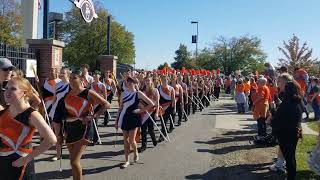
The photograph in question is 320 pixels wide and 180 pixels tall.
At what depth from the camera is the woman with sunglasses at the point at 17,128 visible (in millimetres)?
3986

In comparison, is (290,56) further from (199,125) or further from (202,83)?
(199,125)

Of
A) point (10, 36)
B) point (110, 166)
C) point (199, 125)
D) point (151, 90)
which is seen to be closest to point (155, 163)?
point (110, 166)

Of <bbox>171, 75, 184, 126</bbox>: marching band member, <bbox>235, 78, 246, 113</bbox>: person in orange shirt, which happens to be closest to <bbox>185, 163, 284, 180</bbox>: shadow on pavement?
<bbox>171, 75, 184, 126</bbox>: marching band member

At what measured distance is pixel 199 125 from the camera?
15992 millimetres

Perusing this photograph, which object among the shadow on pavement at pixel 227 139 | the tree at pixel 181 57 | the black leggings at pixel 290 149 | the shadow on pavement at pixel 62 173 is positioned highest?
the tree at pixel 181 57

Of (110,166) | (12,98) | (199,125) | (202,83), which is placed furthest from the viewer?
(202,83)

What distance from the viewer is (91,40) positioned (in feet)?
183

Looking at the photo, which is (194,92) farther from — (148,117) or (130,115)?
(130,115)

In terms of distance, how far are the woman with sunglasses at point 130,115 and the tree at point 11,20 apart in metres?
42.1

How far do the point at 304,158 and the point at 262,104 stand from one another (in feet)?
8.22

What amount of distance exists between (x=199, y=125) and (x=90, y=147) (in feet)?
19.4

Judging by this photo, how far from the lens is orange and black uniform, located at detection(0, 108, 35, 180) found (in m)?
4.09

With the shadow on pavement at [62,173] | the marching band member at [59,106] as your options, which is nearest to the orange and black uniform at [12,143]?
the shadow on pavement at [62,173]

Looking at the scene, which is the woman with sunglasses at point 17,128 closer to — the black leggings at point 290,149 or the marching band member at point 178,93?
the black leggings at point 290,149
